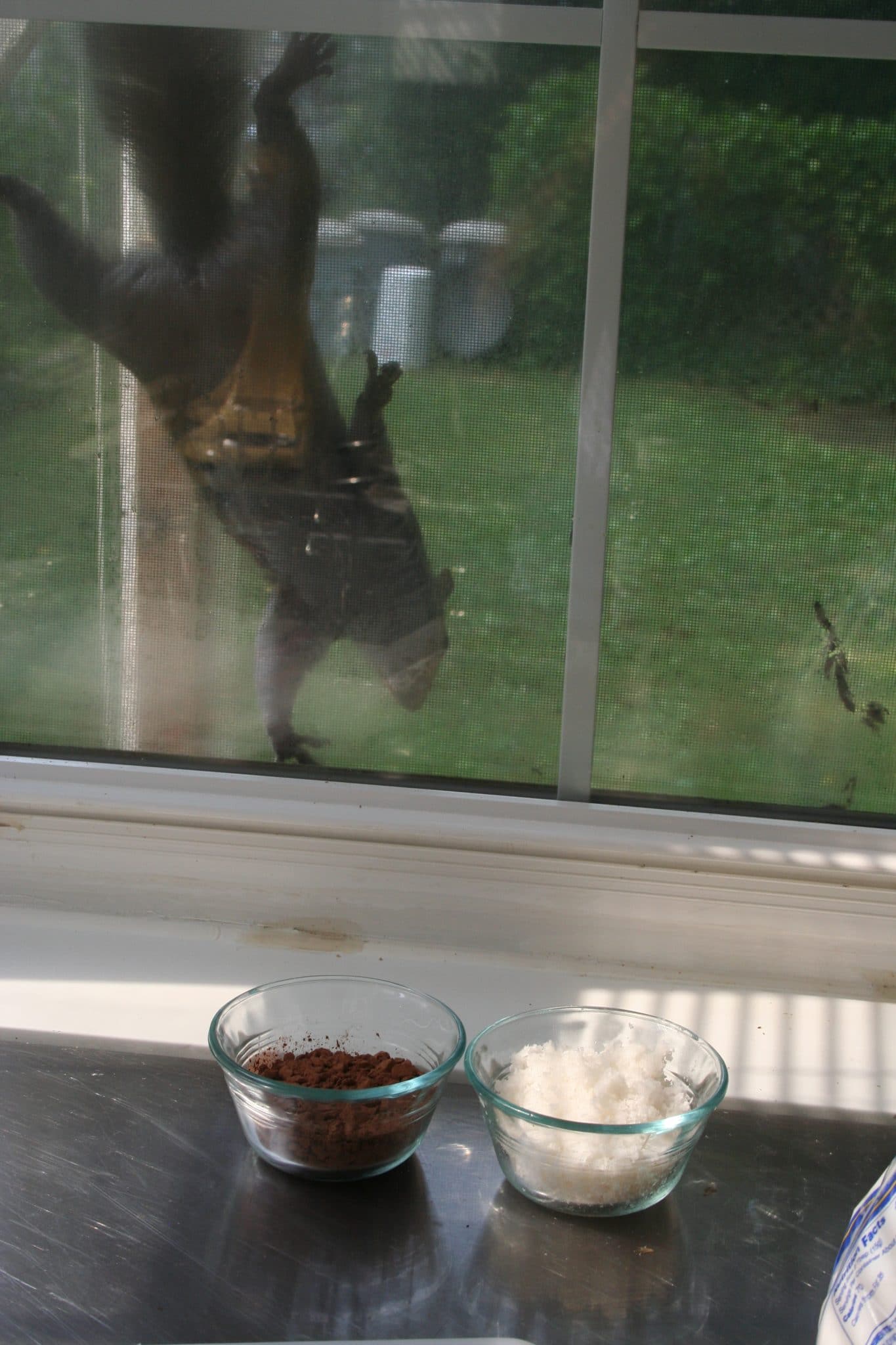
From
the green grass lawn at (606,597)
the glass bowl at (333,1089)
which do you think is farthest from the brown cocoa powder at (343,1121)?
the green grass lawn at (606,597)

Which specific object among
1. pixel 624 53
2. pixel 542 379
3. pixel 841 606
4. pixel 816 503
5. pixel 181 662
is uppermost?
pixel 624 53

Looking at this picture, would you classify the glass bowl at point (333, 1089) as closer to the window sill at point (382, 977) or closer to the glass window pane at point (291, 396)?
the window sill at point (382, 977)

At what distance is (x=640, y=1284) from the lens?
844mm

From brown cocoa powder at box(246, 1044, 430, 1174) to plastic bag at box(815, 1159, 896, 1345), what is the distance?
34 centimetres

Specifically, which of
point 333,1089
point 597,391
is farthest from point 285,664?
point 333,1089

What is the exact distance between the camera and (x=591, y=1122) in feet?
2.96

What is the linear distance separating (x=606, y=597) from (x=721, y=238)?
40cm

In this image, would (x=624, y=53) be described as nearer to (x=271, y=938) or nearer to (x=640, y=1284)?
(x=271, y=938)

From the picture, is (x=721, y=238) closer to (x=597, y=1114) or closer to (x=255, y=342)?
(x=255, y=342)

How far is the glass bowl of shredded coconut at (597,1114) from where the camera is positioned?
882 millimetres

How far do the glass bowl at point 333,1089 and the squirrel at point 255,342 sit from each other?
41 centimetres

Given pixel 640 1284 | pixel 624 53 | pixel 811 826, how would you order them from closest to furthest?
pixel 640 1284
pixel 624 53
pixel 811 826

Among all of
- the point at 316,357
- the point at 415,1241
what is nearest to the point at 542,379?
the point at 316,357

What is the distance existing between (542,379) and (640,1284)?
2.93 feet
